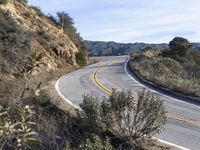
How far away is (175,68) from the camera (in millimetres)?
41125

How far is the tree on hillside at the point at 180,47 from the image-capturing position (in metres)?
59.4

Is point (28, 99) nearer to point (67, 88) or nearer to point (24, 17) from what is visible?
point (67, 88)

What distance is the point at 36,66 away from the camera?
Result: 5.83 m

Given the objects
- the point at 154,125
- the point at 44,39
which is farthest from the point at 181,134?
the point at 44,39

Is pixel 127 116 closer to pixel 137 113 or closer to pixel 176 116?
pixel 137 113

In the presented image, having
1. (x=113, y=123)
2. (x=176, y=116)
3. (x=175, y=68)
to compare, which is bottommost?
(x=175, y=68)

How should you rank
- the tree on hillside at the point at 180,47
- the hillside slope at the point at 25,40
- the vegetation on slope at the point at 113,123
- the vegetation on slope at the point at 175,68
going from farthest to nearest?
the tree on hillside at the point at 180,47, the vegetation on slope at the point at 175,68, the hillside slope at the point at 25,40, the vegetation on slope at the point at 113,123

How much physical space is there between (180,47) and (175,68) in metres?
19.3

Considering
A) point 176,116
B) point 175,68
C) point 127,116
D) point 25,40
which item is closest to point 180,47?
point 175,68

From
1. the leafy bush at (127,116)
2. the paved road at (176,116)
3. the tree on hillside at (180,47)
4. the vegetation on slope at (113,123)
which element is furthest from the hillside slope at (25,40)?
the tree on hillside at (180,47)

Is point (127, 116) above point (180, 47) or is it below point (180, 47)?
above

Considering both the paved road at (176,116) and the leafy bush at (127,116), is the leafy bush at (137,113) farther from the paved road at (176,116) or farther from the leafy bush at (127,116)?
the paved road at (176,116)

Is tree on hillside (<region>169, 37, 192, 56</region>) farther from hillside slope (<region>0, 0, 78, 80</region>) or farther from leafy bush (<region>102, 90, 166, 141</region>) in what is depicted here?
leafy bush (<region>102, 90, 166, 141</region>)

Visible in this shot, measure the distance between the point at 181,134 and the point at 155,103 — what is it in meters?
3.59
